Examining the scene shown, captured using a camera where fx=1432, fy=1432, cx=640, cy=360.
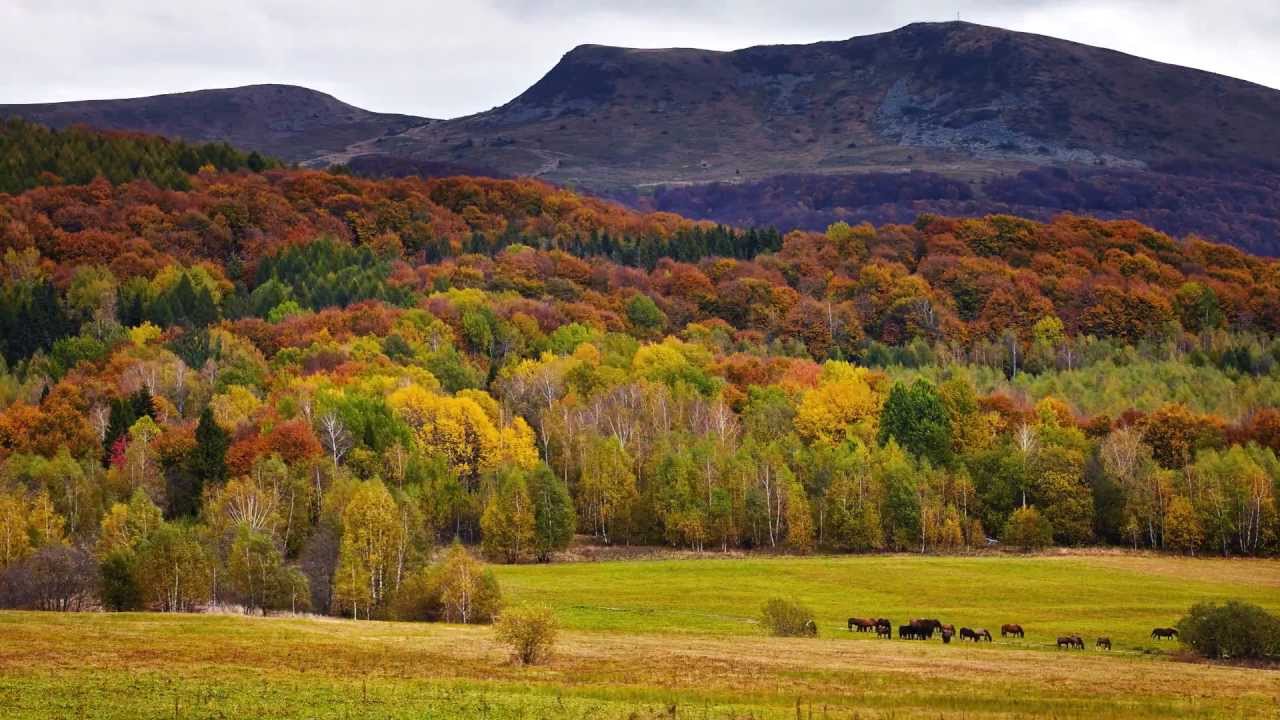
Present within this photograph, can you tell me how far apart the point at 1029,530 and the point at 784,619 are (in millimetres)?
53985

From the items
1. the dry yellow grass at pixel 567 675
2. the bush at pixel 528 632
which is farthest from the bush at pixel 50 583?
the bush at pixel 528 632

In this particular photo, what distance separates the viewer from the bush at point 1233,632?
225 ft

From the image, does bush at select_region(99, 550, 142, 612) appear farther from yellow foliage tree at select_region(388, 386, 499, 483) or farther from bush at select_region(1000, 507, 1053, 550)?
bush at select_region(1000, 507, 1053, 550)

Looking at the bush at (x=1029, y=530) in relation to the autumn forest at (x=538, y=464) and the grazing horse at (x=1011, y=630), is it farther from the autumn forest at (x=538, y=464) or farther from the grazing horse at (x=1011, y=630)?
the grazing horse at (x=1011, y=630)

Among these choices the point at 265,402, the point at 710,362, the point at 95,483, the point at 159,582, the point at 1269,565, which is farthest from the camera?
the point at 710,362

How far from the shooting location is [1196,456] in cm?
13725

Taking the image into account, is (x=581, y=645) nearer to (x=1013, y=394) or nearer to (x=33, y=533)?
(x=33, y=533)

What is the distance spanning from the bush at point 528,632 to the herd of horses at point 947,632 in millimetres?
27424

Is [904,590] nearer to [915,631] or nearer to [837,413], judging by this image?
[915,631]

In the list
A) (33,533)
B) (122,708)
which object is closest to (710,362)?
(33,533)

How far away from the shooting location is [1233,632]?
228 ft

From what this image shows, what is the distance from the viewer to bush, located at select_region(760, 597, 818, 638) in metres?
78.0

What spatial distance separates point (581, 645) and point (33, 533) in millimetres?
53634

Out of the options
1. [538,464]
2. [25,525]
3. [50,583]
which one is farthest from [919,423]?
[50,583]
